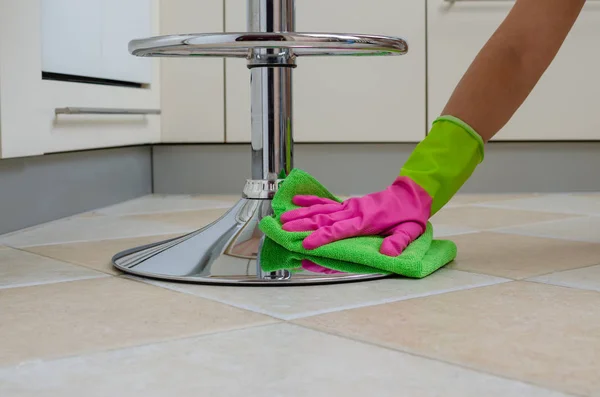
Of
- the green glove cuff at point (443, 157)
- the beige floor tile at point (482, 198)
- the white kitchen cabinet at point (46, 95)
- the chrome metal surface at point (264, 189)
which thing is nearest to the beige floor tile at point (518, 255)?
the green glove cuff at point (443, 157)

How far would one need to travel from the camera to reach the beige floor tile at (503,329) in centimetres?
67

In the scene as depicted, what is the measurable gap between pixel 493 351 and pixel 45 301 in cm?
49

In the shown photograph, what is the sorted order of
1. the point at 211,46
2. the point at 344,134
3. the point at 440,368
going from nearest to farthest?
the point at 440,368, the point at 211,46, the point at 344,134

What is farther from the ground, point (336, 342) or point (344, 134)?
point (344, 134)

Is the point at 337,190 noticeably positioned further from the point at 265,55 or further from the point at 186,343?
the point at 186,343

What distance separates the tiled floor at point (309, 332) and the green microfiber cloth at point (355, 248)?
0.02 m

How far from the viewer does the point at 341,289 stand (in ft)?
3.25

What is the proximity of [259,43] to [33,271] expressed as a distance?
0.43 metres

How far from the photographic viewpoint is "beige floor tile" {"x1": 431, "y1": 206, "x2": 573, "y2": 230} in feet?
5.42

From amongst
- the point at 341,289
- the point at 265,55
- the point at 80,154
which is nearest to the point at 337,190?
the point at 80,154

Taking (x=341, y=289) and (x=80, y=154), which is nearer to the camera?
(x=341, y=289)

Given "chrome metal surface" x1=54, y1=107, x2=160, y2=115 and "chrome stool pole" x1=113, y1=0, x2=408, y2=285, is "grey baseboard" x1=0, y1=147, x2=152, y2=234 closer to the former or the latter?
"chrome metal surface" x1=54, y1=107, x2=160, y2=115

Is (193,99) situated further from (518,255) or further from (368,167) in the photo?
(518,255)

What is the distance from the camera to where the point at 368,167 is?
7.52 ft
